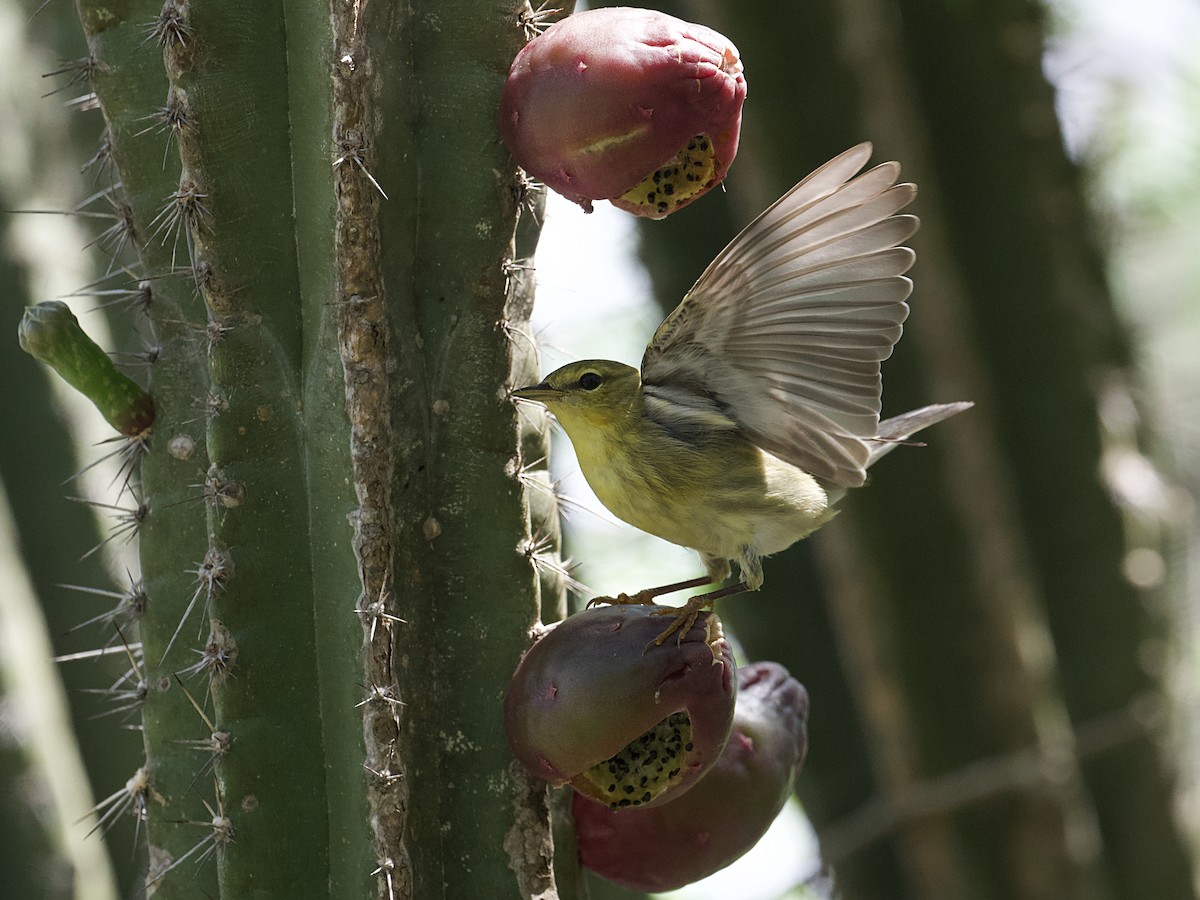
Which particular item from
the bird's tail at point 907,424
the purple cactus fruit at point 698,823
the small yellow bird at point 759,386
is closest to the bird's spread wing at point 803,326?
the small yellow bird at point 759,386

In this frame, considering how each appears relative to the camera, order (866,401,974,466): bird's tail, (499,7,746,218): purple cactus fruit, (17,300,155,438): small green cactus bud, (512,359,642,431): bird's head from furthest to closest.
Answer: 1. (866,401,974,466): bird's tail
2. (512,359,642,431): bird's head
3. (17,300,155,438): small green cactus bud
4. (499,7,746,218): purple cactus fruit

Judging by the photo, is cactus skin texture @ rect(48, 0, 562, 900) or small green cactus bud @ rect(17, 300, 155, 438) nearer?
cactus skin texture @ rect(48, 0, 562, 900)

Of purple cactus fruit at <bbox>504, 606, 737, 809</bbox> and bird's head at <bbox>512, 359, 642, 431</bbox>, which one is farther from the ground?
bird's head at <bbox>512, 359, 642, 431</bbox>

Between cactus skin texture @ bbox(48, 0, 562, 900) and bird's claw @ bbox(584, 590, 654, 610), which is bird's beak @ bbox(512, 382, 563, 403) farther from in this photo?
bird's claw @ bbox(584, 590, 654, 610)

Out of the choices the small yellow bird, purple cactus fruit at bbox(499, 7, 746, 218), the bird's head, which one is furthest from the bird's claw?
purple cactus fruit at bbox(499, 7, 746, 218)

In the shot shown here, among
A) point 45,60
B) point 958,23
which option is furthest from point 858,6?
point 45,60

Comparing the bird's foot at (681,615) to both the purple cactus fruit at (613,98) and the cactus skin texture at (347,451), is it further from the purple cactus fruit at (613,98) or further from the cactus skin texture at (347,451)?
the purple cactus fruit at (613,98)

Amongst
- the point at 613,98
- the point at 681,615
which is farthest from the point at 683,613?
the point at 613,98

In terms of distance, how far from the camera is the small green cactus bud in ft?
5.11

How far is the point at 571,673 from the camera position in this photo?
1432mm

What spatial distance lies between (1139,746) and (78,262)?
9.39 feet

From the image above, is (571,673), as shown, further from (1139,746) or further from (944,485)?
(1139,746)

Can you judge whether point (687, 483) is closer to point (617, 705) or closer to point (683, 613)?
point (683, 613)

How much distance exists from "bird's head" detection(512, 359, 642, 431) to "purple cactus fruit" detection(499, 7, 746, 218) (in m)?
0.41
